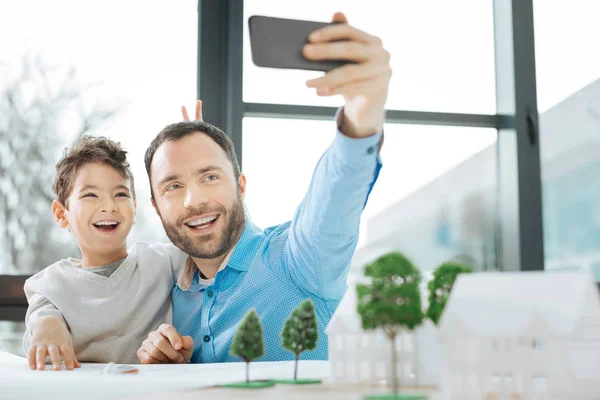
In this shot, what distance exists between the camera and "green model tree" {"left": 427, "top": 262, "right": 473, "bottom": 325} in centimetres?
74

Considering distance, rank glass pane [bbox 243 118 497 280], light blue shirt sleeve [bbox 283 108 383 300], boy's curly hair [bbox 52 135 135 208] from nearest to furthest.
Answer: light blue shirt sleeve [bbox 283 108 383 300] < boy's curly hair [bbox 52 135 135 208] < glass pane [bbox 243 118 497 280]

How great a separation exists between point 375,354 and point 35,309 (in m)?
1.05

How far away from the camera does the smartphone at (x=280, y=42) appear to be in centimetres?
73

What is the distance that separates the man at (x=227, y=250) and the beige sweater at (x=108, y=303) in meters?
0.06

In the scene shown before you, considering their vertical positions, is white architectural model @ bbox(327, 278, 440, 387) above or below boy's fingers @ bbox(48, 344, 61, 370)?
above

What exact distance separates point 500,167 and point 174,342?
1499 mm

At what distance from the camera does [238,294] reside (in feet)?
4.75

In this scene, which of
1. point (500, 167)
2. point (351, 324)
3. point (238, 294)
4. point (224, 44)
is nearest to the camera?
point (351, 324)

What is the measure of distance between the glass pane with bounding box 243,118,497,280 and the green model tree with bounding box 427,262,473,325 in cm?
149

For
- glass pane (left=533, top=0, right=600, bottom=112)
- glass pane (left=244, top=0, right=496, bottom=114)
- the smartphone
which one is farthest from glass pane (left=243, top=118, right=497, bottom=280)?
Answer: the smartphone

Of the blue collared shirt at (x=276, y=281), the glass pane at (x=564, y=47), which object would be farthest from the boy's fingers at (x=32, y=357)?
the glass pane at (x=564, y=47)

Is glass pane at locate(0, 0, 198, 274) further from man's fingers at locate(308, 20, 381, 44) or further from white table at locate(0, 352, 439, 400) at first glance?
man's fingers at locate(308, 20, 381, 44)

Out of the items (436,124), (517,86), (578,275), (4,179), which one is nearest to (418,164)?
(436,124)

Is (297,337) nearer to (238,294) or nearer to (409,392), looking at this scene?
(409,392)
